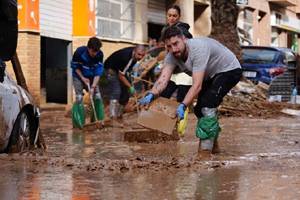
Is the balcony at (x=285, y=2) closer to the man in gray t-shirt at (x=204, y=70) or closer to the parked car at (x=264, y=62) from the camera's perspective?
the parked car at (x=264, y=62)

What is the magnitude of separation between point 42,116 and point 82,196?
11084 millimetres

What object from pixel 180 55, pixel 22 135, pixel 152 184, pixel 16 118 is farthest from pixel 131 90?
pixel 152 184

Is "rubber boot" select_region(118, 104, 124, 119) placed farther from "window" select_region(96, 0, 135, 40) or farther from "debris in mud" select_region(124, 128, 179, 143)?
"window" select_region(96, 0, 135, 40)

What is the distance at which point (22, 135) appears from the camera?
7934 mm

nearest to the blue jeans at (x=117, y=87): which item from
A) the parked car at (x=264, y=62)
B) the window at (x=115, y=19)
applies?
the parked car at (x=264, y=62)

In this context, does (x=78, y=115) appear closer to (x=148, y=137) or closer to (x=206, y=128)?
(x=148, y=137)

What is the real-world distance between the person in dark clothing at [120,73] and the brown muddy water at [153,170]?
3.21m

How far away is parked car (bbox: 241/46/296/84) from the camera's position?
19688 millimetres

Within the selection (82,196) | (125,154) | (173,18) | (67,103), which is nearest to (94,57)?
(173,18)

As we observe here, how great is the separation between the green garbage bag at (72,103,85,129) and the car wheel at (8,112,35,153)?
142 inches

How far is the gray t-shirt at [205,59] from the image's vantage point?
24.3 ft

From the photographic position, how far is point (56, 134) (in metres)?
11.4

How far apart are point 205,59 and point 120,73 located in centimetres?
614

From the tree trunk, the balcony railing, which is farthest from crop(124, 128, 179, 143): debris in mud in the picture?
the balcony railing
